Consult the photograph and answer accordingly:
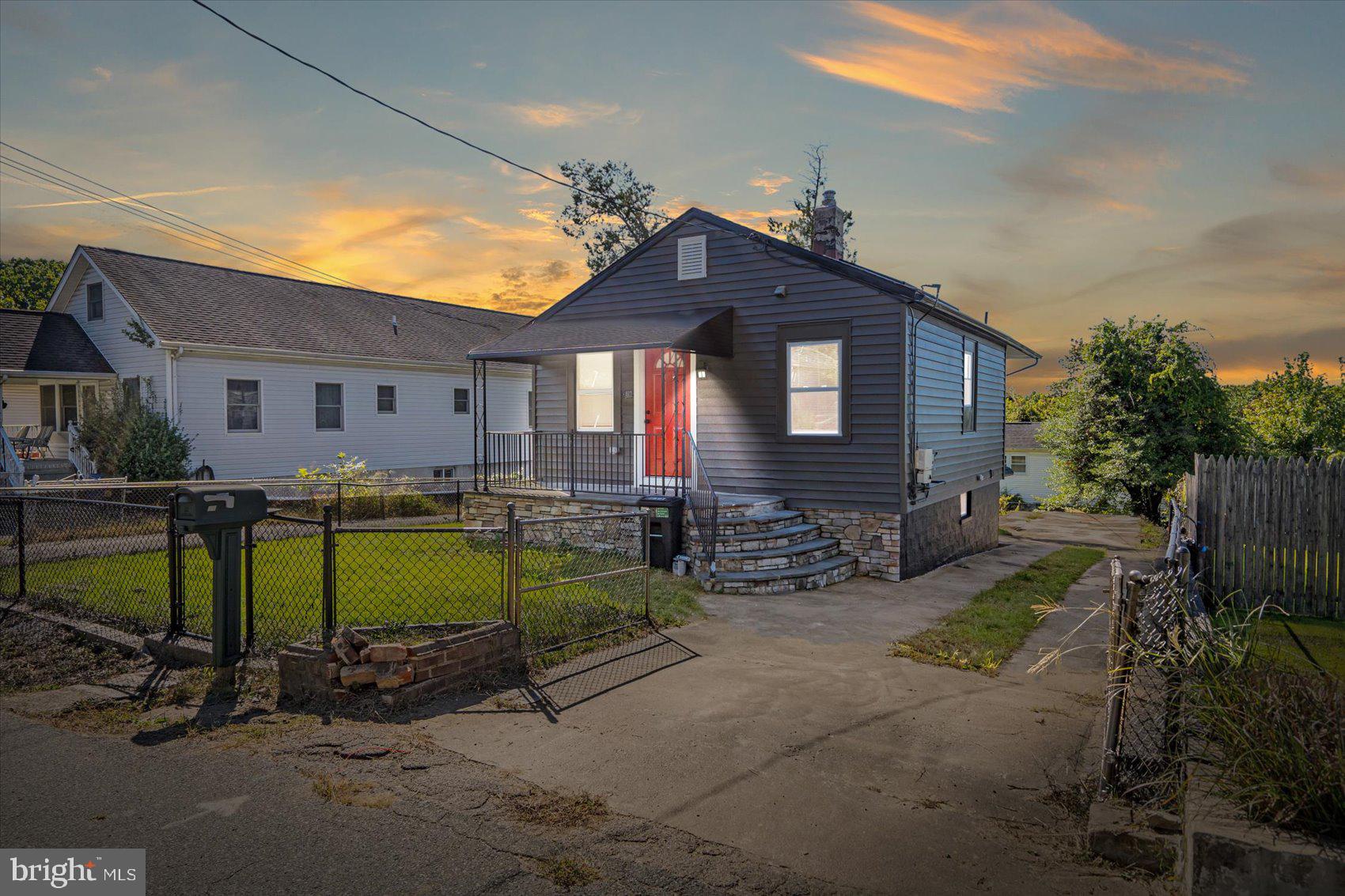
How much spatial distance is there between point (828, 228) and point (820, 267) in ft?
8.58

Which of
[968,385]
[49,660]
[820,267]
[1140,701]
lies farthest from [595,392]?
[1140,701]

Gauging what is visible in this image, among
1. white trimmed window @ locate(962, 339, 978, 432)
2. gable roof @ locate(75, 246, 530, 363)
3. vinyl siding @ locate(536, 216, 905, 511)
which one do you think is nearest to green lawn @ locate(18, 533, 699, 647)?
vinyl siding @ locate(536, 216, 905, 511)

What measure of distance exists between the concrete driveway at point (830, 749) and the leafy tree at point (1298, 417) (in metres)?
23.9

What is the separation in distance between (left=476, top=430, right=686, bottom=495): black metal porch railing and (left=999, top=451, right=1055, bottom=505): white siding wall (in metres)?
38.1

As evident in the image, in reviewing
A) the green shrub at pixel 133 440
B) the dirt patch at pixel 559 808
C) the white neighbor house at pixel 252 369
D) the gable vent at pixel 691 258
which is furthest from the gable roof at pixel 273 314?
the dirt patch at pixel 559 808

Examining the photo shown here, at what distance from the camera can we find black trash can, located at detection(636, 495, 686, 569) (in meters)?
11.2

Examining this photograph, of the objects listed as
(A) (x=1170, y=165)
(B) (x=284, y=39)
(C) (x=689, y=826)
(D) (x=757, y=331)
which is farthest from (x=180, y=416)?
(A) (x=1170, y=165)

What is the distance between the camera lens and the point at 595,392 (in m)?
14.0

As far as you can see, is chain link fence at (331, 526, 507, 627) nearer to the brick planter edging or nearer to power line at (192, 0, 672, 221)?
the brick planter edging

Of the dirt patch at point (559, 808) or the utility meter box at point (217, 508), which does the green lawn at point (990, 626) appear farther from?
the utility meter box at point (217, 508)

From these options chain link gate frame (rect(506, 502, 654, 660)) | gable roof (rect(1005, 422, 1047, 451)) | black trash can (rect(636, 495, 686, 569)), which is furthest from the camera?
gable roof (rect(1005, 422, 1047, 451))

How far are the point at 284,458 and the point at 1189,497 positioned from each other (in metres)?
20.4

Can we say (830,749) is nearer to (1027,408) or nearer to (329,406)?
(329,406)

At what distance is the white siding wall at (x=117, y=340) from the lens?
61.9 feet
